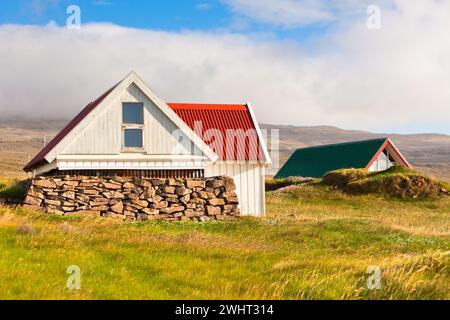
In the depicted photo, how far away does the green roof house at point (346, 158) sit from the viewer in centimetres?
5100

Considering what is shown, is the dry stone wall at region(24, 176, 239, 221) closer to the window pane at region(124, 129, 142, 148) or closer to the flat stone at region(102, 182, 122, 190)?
the flat stone at region(102, 182, 122, 190)

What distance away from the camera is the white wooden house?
23547mm

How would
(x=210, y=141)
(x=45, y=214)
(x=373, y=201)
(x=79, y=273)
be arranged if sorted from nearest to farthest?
1. (x=79, y=273)
2. (x=45, y=214)
3. (x=210, y=141)
4. (x=373, y=201)

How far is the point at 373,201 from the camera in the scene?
1521 inches

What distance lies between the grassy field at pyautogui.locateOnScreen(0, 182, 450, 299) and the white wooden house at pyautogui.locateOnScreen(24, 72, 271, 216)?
12.0ft

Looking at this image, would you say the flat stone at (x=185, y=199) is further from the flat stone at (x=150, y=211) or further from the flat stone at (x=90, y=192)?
the flat stone at (x=90, y=192)

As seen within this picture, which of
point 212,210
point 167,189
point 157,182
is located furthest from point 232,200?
point 157,182

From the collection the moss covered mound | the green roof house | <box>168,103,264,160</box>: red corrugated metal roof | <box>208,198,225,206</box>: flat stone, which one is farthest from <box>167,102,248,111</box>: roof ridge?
the green roof house

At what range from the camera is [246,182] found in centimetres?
2622

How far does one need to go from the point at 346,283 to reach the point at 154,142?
51.5ft

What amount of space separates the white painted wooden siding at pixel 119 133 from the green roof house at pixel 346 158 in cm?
2937
